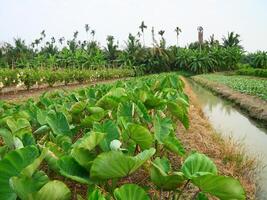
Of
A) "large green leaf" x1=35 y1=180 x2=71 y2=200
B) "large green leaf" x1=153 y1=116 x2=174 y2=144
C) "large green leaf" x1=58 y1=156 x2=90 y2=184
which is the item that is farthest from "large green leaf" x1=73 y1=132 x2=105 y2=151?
"large green leaf" x1=153 y1=116 x2=174 y2=144

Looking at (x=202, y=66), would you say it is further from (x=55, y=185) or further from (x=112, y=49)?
(x=55, y=185)

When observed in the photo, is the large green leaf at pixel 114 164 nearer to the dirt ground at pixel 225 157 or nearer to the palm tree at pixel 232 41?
the dirt ground at pixel 225 157

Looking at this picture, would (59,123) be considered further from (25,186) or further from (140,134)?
(25,186)

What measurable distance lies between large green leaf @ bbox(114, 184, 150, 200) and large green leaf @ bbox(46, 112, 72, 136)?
1501 mm

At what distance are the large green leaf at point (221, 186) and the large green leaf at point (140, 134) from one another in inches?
25.7

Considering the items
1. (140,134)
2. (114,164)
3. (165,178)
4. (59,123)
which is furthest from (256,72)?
(114,164)

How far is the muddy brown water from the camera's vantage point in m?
6.13

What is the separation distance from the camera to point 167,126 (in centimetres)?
348

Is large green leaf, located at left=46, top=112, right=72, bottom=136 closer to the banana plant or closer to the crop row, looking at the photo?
the banana plant

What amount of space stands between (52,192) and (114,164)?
0.40 m

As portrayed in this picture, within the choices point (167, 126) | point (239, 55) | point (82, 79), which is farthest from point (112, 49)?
point (167, 126)

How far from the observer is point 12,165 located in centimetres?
224

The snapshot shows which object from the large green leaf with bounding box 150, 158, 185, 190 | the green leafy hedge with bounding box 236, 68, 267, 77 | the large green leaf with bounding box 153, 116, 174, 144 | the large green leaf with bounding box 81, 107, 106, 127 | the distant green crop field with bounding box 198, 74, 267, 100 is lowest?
the green leafy hedge with bounding box 236, 68, 267, 77

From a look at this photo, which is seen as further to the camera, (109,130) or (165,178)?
(109,130)
